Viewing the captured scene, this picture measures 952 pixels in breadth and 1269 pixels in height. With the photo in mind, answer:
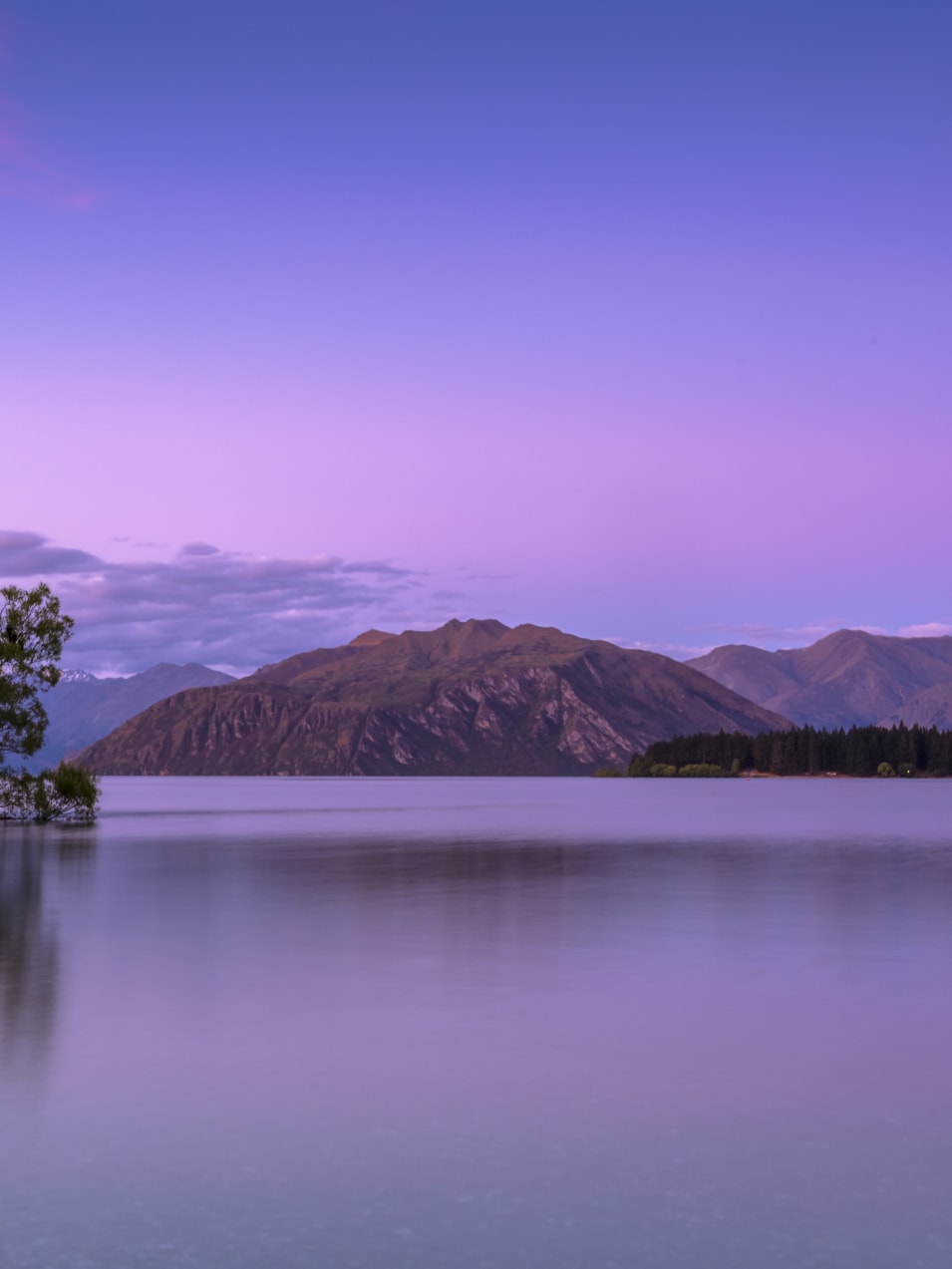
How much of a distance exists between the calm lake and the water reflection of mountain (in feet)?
0.47

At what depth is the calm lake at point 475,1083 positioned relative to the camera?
13852 mm

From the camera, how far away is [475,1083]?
67.5 ft

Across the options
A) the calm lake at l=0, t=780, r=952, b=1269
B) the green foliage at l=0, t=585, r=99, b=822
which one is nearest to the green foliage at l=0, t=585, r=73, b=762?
the green foliage at l=0, t=585, r=99, b=822

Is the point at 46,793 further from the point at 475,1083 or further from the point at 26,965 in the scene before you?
the point at 475,1083

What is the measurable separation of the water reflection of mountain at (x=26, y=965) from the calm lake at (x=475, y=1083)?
142 mm

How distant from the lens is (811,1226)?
14.0 m

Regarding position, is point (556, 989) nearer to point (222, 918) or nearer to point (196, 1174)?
point (196, 1174)

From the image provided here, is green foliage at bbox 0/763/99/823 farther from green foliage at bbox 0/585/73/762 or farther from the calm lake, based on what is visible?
the calm lake

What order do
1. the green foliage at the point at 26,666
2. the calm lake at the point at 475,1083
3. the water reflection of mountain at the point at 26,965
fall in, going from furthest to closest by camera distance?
the green foliage at the point at 26,666 < the water reflection of mountain at the point at 26,965 < the calm lake at the point at 475,1083

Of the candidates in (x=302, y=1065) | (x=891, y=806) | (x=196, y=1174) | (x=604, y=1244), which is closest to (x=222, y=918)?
(x=302, y=1065)

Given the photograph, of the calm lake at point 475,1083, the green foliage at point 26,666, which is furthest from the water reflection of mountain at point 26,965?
the green foliage at point 26,666

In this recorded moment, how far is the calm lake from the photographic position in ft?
45.4

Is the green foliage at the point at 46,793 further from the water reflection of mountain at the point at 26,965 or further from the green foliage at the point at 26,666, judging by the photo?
the water reflection of mountain at the point at 26,965

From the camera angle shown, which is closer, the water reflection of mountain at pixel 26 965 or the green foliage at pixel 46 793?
the water reflection of mountain at pixel 26 965
